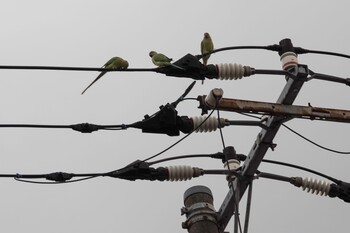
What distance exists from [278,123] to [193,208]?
3.85 ft

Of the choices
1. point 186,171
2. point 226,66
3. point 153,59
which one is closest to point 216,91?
point 226,66

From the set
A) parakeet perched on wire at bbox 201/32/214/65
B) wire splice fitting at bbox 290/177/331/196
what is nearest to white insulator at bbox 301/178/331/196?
wire splice fitting at bbox 290/177/331/196

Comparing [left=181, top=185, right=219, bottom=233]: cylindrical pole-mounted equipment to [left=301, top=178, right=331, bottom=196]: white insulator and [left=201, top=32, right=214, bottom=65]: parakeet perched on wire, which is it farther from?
[left=201, top=32, right=214, bottom=65]: parakeet perched on wire

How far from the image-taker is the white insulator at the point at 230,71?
6.05m

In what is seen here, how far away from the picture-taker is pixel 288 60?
20.4ft

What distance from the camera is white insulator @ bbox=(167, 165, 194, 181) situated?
625 cm

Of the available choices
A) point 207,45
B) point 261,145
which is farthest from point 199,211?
point 207,45

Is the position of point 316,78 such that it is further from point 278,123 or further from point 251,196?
point 251,196

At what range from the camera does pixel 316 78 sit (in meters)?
6.02

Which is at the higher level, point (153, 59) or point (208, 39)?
point (208, 39)

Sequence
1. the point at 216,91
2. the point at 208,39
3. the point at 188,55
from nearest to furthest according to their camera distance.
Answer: the point at 216,91, the point at 188,55, the point at 208,39

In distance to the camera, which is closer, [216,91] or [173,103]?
[216,91]

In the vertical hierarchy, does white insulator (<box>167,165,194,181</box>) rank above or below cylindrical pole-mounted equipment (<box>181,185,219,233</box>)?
above

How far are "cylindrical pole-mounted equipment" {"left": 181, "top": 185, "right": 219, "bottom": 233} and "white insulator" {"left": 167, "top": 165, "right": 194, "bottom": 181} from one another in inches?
5.4
